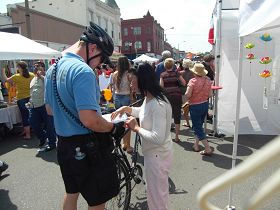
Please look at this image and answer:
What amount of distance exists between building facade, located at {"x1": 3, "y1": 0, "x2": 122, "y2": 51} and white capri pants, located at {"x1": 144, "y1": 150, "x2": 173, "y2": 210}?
1942 cm

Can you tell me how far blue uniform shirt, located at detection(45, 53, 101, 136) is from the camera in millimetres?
1828

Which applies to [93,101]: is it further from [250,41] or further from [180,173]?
[250,41]

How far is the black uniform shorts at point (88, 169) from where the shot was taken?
80.4 inches

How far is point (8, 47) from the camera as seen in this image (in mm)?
6375

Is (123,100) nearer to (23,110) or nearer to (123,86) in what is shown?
(123,86)

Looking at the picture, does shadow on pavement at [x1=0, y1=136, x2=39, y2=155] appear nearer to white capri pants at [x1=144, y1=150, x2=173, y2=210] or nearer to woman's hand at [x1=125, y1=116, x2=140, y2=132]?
white capri pants at [x1=144, y1=150, x2=173, y2=210]

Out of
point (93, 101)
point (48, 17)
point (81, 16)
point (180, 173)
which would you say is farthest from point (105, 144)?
point (81, 16)

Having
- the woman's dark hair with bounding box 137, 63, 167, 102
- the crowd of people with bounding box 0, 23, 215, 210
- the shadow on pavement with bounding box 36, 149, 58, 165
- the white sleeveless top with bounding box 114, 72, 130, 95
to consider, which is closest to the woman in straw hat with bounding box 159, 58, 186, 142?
the white sleeveless top with bounding box 114, 72, 130, 95

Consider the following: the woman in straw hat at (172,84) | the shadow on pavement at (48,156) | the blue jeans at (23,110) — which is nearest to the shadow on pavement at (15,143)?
the blue jeans at (23,110)

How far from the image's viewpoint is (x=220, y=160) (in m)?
4.96

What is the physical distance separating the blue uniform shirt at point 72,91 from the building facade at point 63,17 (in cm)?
1953

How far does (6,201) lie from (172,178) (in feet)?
7.49

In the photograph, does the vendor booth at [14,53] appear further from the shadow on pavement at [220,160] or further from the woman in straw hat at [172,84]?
the shadow on pavement at [220,160]

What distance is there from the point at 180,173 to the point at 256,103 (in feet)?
10.3
